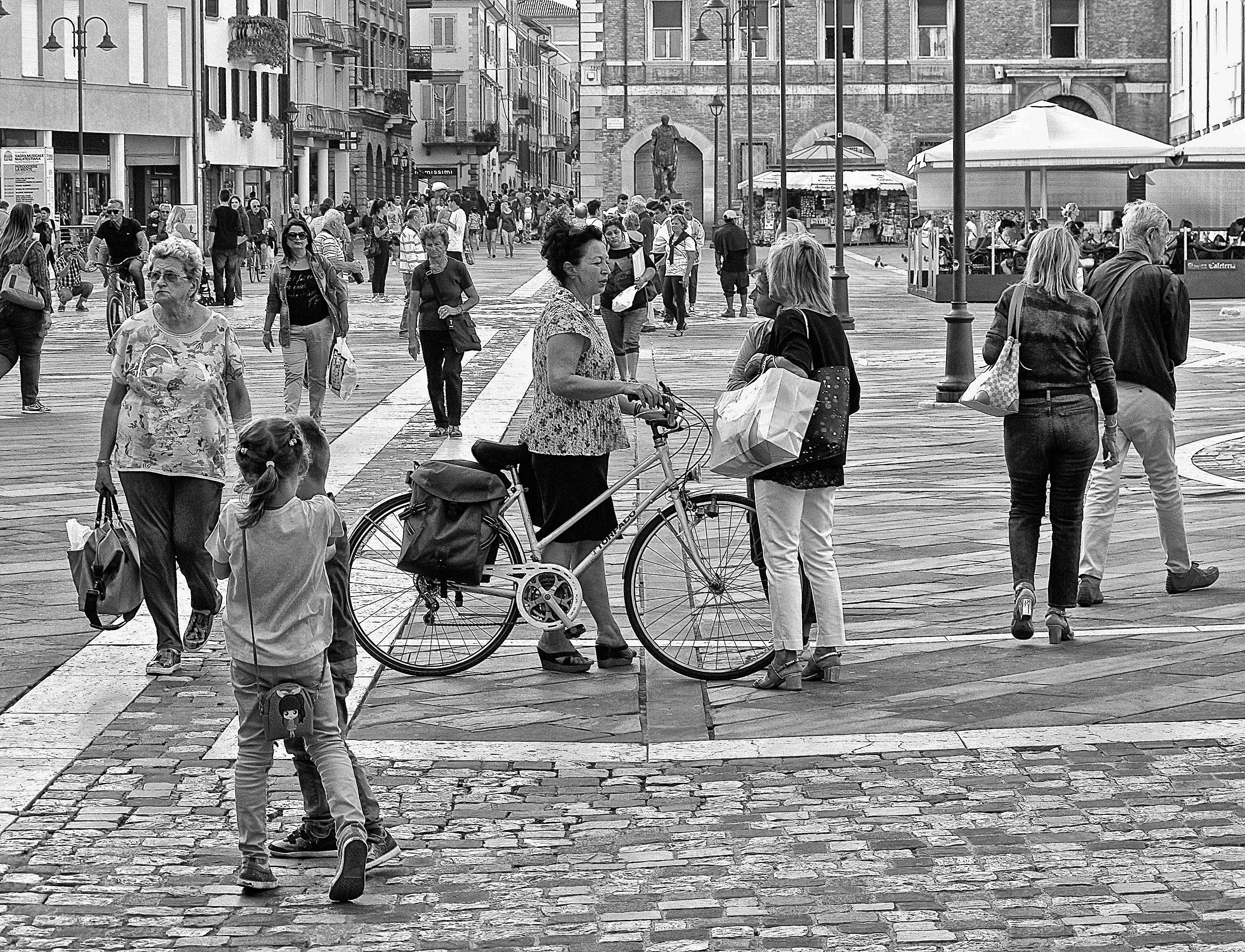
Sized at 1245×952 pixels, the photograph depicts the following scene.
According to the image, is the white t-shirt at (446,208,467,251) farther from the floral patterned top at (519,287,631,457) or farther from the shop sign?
the floral patterned top at (519,287,631,457)

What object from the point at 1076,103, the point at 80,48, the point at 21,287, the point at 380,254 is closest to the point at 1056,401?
the point at 21,287

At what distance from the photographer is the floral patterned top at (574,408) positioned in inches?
286

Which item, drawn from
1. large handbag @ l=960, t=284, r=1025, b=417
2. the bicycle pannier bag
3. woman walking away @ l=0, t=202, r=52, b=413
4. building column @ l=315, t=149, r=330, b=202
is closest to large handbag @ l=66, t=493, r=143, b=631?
the bicycle pannier bag

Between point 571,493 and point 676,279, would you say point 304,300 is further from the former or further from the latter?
point 676,279

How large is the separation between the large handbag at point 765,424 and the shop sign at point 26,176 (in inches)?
1356

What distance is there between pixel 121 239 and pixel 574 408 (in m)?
19.1

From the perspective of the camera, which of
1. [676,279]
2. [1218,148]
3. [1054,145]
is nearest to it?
[676,279]

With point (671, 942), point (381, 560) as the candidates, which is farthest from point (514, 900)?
point (381, 560)

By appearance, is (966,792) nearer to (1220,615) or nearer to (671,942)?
(671,942)

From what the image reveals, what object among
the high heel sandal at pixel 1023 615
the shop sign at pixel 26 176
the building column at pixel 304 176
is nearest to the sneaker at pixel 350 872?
the high heel sandal at pixel 1023 615

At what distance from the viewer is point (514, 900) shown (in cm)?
495

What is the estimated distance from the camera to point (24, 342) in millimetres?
16031

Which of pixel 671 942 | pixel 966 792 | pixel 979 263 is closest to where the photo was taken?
pixel 671 942

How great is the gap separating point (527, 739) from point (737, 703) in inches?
34.8
